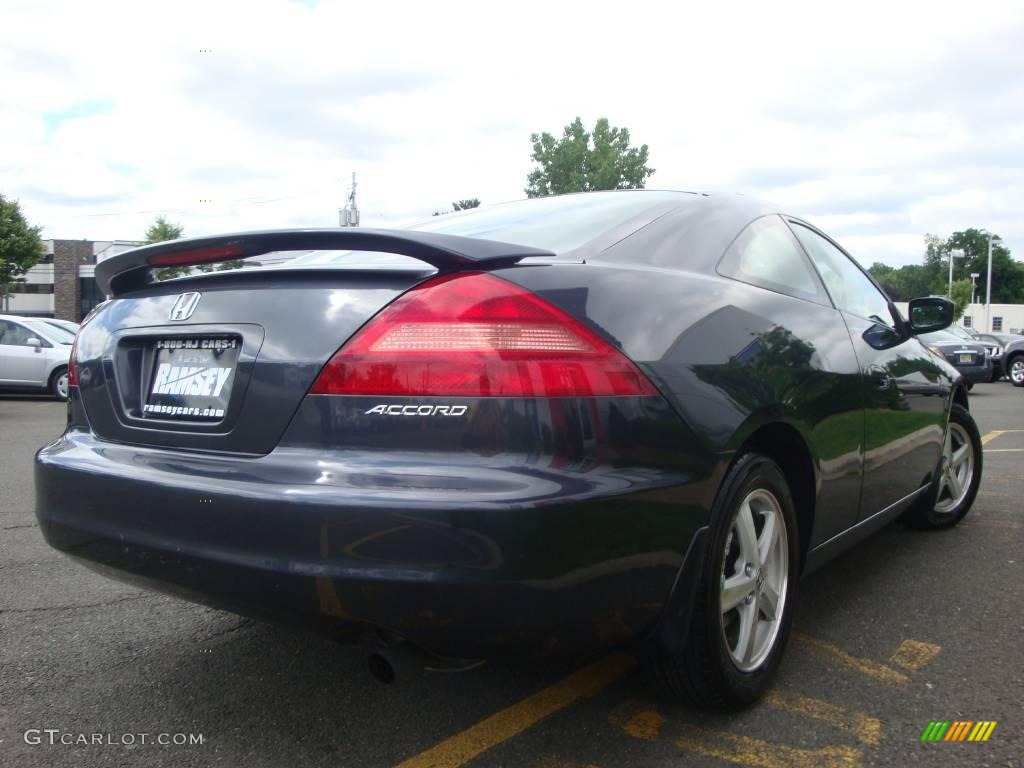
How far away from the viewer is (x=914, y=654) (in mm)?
2777

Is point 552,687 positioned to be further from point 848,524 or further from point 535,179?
point 535,179

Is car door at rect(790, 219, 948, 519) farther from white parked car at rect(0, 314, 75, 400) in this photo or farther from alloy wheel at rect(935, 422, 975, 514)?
white parked car at rect(0, 314, 75, 400)

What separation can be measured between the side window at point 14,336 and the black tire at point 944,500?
525 inches

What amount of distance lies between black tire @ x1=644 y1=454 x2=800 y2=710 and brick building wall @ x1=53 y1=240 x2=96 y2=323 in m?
61.1

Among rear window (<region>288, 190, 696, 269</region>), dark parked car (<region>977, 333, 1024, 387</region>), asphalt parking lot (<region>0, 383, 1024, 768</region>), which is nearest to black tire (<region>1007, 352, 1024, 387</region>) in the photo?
dark parked car (<region>977, 333, 1024, 387</region>)

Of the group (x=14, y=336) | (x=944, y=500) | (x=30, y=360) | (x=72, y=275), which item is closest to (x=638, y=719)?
(x=944, y=500)

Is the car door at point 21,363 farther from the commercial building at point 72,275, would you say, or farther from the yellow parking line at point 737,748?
the commercial building at point 72,275

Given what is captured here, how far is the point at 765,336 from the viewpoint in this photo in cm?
246

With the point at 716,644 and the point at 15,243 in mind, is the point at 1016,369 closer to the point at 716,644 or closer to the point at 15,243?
the point at 716,644

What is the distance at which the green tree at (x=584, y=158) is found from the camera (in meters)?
56.7

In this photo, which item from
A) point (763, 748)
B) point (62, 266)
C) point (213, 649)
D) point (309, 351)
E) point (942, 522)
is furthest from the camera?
point (62, 266)

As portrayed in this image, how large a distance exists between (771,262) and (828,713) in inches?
55.0

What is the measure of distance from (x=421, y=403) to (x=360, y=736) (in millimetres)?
976

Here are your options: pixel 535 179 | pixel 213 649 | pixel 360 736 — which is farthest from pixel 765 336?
pixel 535 179
